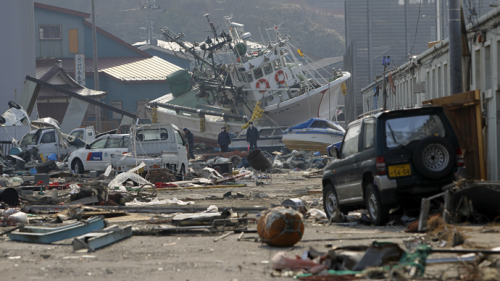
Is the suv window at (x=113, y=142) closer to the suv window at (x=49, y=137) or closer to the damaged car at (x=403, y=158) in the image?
the suv window at (x=49, y=137)

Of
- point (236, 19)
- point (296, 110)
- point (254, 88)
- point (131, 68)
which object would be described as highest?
point (236, 19)

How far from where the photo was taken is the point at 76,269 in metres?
6.32

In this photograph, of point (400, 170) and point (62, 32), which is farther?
point (62, 32)

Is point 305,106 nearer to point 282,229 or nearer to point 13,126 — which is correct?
point 13,126

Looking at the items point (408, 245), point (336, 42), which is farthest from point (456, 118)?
point (336, 42)

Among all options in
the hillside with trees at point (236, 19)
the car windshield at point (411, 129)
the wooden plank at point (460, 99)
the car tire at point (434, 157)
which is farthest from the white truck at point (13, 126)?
the hillside with trees at point (236, 19)

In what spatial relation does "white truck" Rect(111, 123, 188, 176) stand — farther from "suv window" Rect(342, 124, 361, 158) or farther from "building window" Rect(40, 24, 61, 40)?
Result: "building window" Rect(40, 24, 61, 40)

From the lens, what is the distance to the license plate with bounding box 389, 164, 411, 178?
8.72 meters

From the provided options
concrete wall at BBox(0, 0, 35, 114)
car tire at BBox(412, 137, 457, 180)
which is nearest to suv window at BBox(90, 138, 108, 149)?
car tire at BBox(412, 137, 457, 180)

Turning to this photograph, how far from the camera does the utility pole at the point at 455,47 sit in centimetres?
1289

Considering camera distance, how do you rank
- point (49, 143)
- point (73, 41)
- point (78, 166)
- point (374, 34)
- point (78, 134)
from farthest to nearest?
point (73, 41)
point (374, 34)
point (78, 134)
point (49, 143)
point (78, 166)

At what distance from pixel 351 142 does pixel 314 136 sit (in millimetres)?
21816

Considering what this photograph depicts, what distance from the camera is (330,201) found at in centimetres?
1089

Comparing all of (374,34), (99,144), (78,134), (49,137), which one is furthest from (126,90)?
(99,144)
